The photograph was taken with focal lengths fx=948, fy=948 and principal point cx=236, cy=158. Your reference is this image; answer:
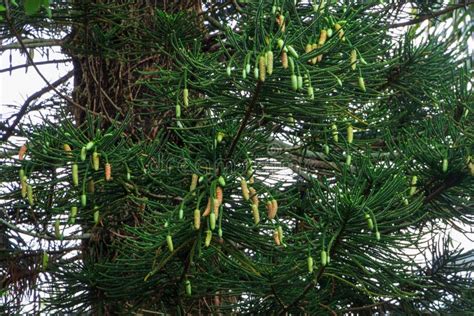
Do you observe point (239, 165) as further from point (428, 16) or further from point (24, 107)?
point (24, 107)

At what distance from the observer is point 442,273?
3.57m

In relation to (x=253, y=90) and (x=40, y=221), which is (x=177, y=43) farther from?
(x=40, y=221)

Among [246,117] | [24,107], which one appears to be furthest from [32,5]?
[24,107]

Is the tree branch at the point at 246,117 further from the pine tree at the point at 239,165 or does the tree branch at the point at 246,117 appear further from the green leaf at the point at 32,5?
the green leaf at the point at 32,5

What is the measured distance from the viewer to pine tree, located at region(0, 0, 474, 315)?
2.60 metres

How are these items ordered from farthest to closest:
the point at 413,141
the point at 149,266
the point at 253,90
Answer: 1. the point at 413,141
2. the point at 149,266
3. the point at 253,90

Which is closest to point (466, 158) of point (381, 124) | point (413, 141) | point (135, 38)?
point (413, 141)

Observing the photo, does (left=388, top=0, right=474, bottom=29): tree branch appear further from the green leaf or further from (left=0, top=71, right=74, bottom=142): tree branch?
the green leaf

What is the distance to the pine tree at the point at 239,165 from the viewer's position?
260 centimetres

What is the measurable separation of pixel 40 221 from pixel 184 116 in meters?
0.63

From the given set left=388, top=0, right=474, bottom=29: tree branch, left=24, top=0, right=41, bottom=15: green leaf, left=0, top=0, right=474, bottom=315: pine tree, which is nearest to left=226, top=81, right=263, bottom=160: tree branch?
left=0, top=0, right=474, bottom=315: pine tree

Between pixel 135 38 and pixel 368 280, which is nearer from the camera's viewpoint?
pixel 368 280

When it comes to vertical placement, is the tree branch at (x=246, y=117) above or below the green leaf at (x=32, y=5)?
below

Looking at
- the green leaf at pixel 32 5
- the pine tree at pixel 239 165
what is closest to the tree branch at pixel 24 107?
the pine tree at pixel 239 165
